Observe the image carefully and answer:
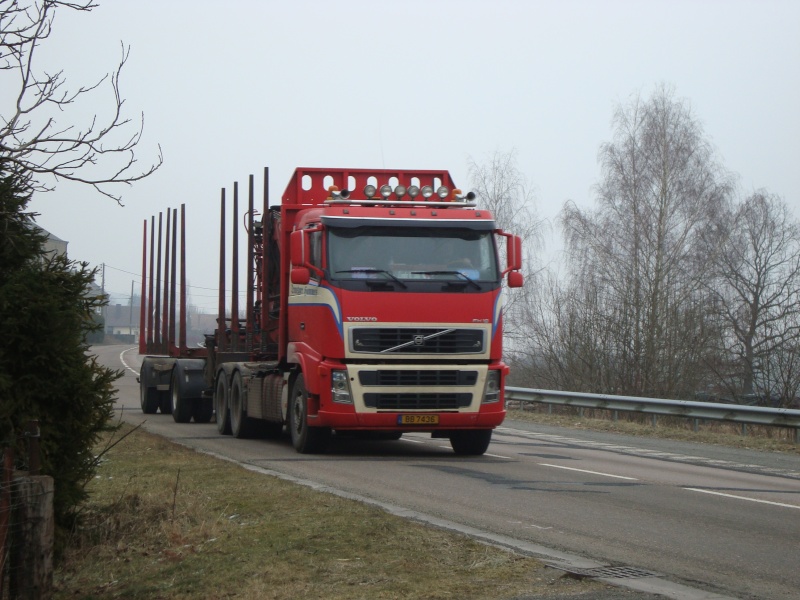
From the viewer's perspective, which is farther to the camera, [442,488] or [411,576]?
[442,488]

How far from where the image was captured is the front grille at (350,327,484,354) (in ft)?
46.4

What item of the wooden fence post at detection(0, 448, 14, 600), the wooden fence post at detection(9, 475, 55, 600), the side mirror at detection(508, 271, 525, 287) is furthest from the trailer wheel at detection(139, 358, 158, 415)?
the wooden fence post at detection(0, 448, 14, 600)

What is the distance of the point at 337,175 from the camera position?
1662 cm

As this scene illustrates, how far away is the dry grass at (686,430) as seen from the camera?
1900 cm

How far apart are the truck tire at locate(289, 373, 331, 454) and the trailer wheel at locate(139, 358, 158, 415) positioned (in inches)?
402

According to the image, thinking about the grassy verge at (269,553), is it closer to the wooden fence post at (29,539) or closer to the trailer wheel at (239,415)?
the wooden fence post at (29,539)

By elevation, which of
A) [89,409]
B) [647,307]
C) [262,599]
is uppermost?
[647,307]

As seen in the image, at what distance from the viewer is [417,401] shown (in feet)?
46.9

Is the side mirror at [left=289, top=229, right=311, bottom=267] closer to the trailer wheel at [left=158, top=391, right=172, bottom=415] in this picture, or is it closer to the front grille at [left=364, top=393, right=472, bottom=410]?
the front grille at [left=364, top=393, right=472, bottom=410]

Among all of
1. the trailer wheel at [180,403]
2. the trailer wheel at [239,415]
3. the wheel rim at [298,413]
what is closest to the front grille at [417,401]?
the wheel rim at [298,413]

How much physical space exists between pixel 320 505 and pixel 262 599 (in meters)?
2.94

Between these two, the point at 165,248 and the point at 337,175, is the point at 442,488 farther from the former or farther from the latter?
the point at 165,248

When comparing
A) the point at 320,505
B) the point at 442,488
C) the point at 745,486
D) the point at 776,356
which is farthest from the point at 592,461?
the point at 776,356

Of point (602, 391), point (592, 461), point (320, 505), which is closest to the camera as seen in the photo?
point (320, 505)
